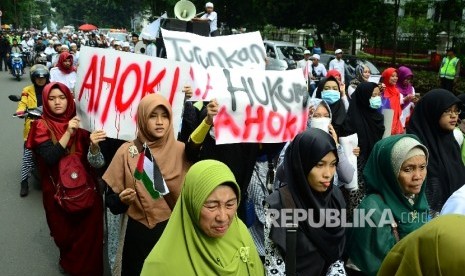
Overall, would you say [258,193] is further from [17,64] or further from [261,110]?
[17,64]

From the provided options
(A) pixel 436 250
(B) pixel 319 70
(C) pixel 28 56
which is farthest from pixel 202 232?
(C) pixel 28 56

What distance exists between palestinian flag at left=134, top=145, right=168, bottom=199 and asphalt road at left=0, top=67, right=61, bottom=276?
1.90 metres

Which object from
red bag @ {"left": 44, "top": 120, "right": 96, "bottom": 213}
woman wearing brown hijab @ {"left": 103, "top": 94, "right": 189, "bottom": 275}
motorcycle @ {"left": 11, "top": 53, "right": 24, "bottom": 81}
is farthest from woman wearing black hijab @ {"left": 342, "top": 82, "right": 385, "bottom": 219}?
motorcycle @ {"left": 11, "top": 53, "right": 24, "bottom": 81}

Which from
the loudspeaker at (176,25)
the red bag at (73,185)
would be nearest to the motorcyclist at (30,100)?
the red bag at (73,185)

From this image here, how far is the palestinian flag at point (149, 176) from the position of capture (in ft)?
9.92

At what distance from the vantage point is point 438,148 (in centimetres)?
392

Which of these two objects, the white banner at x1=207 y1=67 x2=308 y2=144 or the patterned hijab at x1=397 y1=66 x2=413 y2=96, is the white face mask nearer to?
the white banner at x1=207 y1=67 x2=308 y2=144

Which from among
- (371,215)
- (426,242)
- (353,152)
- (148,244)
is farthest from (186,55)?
(426,242)

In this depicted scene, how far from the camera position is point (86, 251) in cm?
415

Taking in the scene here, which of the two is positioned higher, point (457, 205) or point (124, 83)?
point (124, 83)

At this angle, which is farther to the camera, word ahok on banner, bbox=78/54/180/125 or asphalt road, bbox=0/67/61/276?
asphalt road, bbox=0/67/61/276

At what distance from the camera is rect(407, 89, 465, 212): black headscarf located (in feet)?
12.3

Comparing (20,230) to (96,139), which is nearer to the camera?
(96,139)

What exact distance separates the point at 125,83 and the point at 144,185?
1150 mm
